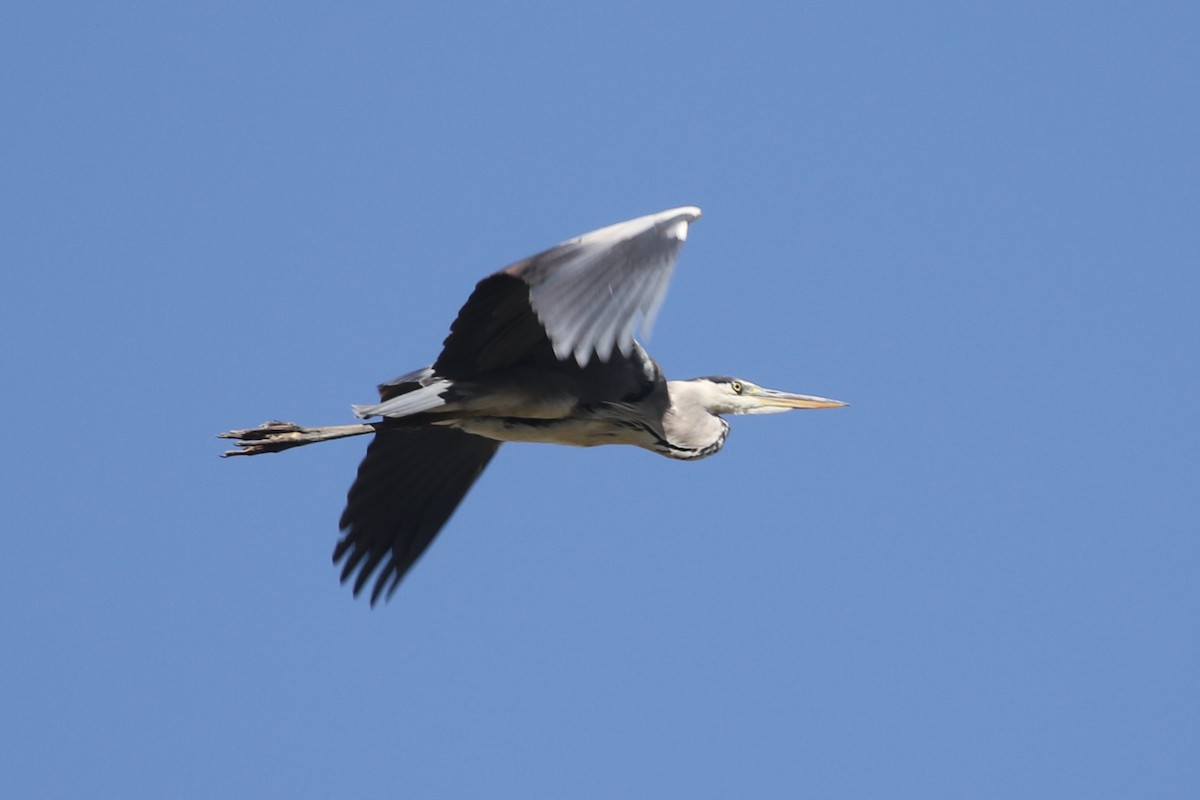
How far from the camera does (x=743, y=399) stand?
774 centimetres

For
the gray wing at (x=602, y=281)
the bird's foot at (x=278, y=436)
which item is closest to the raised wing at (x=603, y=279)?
the gray wing at (x=602, y=281)

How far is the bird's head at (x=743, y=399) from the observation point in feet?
24.7

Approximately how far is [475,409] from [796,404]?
1.77 m

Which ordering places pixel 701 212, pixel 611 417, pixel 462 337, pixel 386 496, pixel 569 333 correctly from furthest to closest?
pixel 386 496 < pixel 611 417 < pixel 462 337 < pixel 701 212 < pixel 569 333

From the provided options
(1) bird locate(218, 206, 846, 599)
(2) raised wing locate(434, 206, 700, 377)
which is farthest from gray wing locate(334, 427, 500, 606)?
(2) raised wing locate(434, 206, 700, 377)

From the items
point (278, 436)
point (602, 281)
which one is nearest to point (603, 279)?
point (602, 281)

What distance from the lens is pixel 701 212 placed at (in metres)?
5.67

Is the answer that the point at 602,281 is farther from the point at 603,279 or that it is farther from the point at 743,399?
the point at 743,399

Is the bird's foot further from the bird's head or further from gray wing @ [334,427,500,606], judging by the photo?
the bird's head

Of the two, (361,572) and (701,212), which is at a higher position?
(701,212)

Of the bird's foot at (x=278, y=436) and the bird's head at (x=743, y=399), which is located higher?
the bird's head at (x=743, y=399)

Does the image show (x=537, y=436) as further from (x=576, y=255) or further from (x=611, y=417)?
(x=576, y=255)

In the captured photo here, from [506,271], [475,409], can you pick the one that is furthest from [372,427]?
[506,271]

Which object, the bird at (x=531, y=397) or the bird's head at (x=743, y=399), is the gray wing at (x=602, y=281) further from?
the bird's head at (x=743, y=399)
